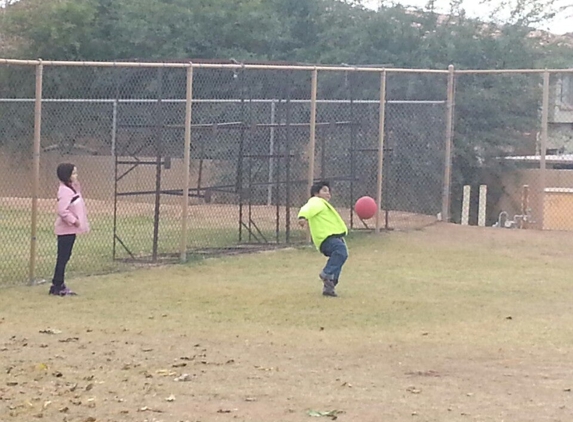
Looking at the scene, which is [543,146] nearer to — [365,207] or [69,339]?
[365,207]

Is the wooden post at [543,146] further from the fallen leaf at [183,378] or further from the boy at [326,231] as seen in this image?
the fallen leaf at [183,378]

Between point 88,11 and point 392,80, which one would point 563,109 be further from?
point 88,11

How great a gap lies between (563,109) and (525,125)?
265 inches

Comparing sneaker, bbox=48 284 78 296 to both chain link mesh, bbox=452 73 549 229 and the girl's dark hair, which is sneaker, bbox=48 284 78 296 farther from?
chain link mesh, bbox=452 73 549 229

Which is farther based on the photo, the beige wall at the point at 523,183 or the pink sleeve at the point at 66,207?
the beige wall at the point at 523,183

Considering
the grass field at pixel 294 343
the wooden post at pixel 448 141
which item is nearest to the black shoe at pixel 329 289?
the grass field at pixel 294 343

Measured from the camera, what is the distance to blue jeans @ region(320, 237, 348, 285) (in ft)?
37.6

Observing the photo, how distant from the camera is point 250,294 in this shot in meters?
11.5

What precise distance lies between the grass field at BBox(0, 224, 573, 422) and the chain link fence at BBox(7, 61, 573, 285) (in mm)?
2086

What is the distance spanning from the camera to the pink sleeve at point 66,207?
11289mm

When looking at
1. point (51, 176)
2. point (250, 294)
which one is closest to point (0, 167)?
point (51, 176)

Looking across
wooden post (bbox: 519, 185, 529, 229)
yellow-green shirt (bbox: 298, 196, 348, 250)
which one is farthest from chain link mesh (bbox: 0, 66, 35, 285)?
wooden post (bbox: 519, 185, 529, 229)

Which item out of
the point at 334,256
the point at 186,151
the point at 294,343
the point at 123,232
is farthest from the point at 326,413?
the point at 123,232

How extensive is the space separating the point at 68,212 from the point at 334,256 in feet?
8.53
